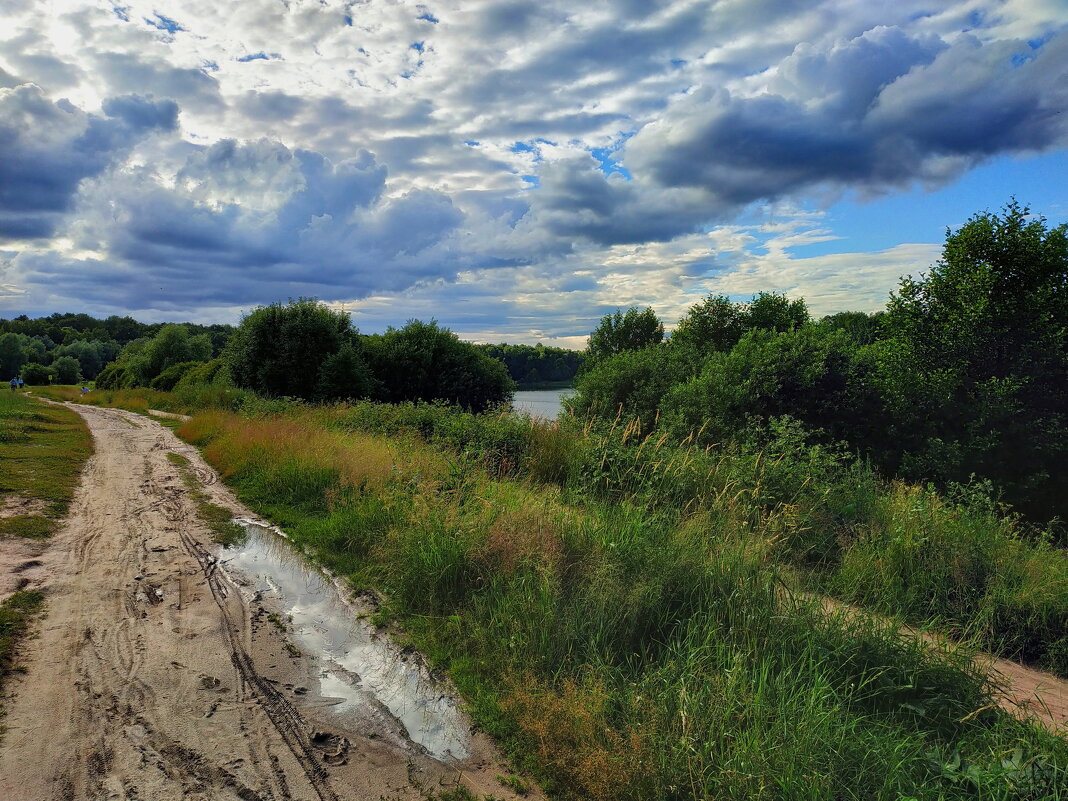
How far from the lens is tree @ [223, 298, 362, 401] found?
28.1 metres

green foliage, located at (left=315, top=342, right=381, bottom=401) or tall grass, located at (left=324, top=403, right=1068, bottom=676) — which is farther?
green foliage, located at (left=315, top=342, right=381, bottom=401)

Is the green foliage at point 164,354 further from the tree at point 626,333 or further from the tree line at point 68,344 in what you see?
the tree at point 626,333

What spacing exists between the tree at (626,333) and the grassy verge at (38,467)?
26.0 m

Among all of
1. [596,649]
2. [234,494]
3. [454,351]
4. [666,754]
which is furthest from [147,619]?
[454,351]

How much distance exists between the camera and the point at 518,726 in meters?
3.75

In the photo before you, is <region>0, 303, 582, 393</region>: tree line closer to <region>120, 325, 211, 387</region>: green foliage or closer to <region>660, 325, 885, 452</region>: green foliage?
<region>120, 325, 211, 387</region>: green foliage

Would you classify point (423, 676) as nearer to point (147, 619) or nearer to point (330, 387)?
point (147, 619)

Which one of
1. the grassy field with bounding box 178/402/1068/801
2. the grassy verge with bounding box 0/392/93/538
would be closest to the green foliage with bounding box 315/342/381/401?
the grassy verge with bounding box 0/392/93/538

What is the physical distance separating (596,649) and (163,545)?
628 centimetres

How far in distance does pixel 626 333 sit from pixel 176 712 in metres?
33.8

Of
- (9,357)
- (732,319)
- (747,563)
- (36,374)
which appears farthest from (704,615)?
(9,357)

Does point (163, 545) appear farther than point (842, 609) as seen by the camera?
Yes

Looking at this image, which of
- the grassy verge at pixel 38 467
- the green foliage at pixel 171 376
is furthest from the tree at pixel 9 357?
the grassy verge at pixel 38 467

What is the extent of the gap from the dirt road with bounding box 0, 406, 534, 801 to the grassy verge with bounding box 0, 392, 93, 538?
1883 mm
